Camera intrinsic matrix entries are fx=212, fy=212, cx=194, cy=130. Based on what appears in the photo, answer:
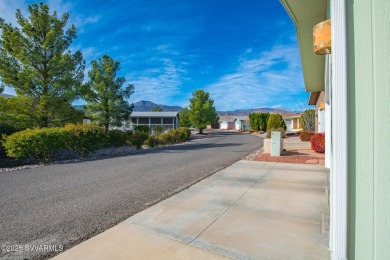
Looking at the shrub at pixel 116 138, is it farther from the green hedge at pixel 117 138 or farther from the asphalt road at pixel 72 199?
the asphalt road at pixel 72 199

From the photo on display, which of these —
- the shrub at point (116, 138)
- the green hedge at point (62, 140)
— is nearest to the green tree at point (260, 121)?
the green hedge at point (62, 140)

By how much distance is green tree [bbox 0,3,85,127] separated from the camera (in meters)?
11.7

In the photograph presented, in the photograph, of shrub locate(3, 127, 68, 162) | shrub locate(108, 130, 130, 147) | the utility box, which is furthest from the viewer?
shrub locate(108, 130, 130, 147)

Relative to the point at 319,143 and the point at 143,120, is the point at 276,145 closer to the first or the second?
the point at 319,143

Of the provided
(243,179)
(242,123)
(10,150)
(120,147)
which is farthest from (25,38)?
(242,123)

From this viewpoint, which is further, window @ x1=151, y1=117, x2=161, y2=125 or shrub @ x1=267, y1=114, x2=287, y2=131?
window @ x1=151, y1=117, x2=161, y2=125

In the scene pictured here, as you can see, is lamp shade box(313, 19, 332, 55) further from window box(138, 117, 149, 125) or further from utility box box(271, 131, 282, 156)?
window box(138, 117, 149, 125)

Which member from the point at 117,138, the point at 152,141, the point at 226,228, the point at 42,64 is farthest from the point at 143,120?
the point at 226,228

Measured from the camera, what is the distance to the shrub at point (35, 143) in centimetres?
950

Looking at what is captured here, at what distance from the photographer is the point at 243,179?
250 inches
